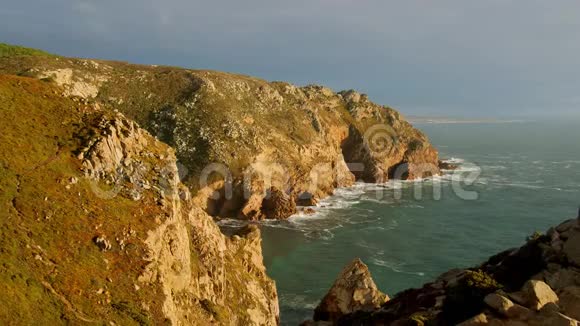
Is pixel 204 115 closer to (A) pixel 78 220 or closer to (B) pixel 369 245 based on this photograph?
(B) pixel 369 245

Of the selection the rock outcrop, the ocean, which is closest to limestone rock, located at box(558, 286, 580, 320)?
the rock outcrop

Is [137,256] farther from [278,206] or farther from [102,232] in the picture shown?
[278,206]

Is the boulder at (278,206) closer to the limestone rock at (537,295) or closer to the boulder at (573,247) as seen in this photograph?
the boulder at (573,247)

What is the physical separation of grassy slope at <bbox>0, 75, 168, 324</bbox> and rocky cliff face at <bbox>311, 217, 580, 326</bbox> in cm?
1901

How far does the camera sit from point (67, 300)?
2991cm

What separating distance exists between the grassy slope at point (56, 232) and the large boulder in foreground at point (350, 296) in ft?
74.5

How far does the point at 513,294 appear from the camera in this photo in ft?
76.6

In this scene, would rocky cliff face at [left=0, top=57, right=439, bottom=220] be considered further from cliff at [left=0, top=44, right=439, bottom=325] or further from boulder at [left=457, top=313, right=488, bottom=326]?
boulder at [left=457, top=313, right=488, bottom=326]

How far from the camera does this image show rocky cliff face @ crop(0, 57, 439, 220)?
4171 inches

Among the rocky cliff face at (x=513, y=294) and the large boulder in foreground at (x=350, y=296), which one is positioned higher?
the rocky cliff face at (x=513, y=294)

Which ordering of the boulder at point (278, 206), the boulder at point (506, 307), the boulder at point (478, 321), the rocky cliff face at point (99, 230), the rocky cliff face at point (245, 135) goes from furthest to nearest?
the rocky cliff face at point (245, 135) → the boulder at point (278, 206) → the rocky cliff face at point (99, 230) → the boulder at point (478, 321) → the boulder at point (506, 307)

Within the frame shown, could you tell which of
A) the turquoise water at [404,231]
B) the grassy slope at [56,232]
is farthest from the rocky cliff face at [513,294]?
the turquoise water at [404,231]

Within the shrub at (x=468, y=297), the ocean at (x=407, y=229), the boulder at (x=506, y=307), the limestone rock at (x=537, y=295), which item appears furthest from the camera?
the ocean at (x=407, y=229)

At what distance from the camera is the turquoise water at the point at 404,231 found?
236ft
